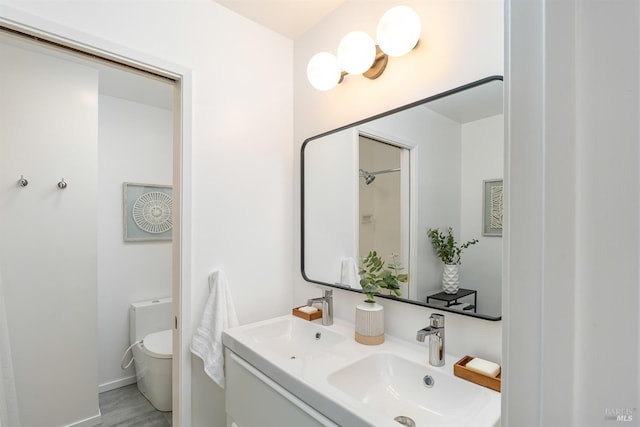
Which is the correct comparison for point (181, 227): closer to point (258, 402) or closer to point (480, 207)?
point (258, 402)

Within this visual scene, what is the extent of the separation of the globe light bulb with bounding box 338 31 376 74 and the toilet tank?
235 cm

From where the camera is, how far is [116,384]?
2.46 metres

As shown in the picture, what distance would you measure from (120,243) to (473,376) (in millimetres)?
2639

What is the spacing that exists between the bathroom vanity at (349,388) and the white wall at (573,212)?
0.59 metres

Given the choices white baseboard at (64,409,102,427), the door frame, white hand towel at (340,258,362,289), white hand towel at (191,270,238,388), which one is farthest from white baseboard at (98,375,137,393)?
white hand towel at (340,258,362,289)

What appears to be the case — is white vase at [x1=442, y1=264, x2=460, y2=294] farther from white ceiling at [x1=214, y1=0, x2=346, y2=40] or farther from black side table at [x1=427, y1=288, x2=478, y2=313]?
white ceiling at [x1=214, y1=0, x2=346, y2=40]

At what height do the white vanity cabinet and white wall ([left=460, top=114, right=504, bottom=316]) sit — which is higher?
white wall ([left=460, top=114, right=504, bottom=316])

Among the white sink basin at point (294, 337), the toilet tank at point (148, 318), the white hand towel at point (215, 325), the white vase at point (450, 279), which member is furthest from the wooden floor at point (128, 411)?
the white vase at point (450, 279)

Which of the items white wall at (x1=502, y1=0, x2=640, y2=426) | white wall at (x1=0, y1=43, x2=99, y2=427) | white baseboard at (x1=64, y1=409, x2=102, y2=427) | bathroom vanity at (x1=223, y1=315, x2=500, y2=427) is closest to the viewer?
white wall at (x1=502, y1=0, x2=640, y2=426)

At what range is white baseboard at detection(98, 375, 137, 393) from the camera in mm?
2398

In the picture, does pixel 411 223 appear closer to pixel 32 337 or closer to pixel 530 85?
pixel 530 85

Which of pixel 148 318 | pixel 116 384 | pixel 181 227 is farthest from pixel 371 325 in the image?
pixel 116 384

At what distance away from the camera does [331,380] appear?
3.24 feet

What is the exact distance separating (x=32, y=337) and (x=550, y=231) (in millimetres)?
2489
